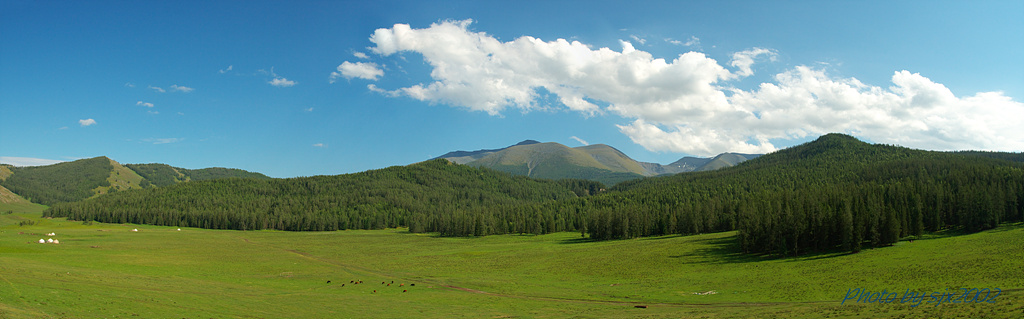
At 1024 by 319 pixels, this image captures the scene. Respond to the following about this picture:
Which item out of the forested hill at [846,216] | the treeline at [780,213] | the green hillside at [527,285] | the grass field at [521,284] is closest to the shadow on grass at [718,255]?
the green hillside at [527,285]

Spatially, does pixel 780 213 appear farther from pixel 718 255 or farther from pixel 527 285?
pixel 527 285

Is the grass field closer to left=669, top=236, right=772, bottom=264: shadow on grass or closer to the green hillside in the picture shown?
Answer: the green hillside

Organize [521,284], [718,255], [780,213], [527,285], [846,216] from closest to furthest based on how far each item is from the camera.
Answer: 1. [527,285]
2. [521,284]
3. [846,216]
4. [718,255]
5. [780,213]

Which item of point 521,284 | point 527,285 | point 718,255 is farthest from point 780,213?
point 521,284

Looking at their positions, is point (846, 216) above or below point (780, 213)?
below

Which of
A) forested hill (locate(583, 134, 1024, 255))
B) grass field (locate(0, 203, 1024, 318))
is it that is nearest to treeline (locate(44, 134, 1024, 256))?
forested hill (locate(583, 134, 1024, 255))

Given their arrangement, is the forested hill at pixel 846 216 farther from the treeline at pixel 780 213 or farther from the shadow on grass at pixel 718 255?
the shadow on grass at pixel 718 255

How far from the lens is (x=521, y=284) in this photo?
51938 mm

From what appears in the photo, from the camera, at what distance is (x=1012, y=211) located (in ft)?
292

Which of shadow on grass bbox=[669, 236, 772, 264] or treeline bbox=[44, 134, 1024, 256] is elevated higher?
treeline bbox=[44, 134, 1024, 256]

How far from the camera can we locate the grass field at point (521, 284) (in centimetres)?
2916

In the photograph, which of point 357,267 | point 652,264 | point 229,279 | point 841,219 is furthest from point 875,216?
point 229,279

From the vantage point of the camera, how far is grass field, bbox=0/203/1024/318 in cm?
2916

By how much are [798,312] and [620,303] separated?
14.0 metres
